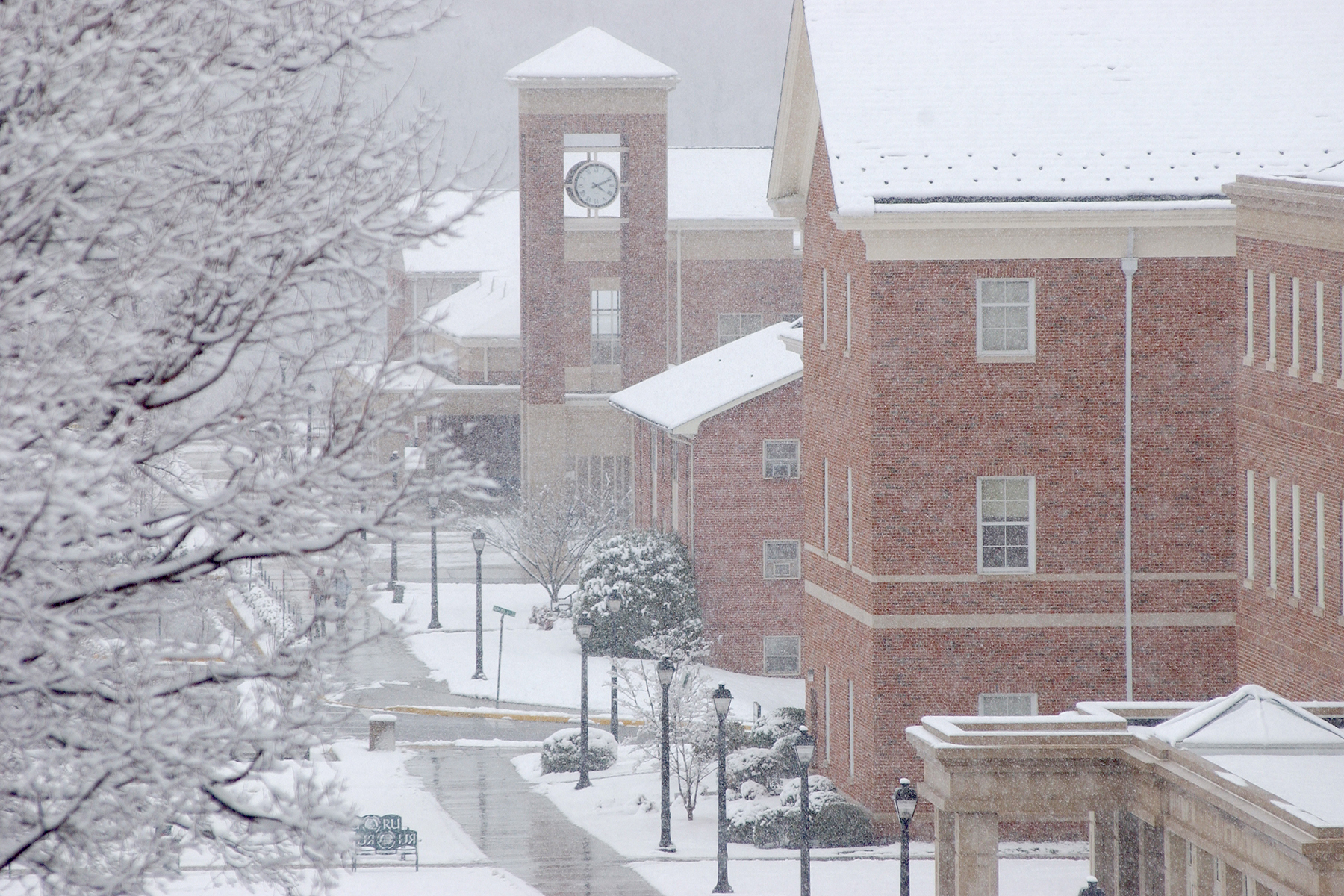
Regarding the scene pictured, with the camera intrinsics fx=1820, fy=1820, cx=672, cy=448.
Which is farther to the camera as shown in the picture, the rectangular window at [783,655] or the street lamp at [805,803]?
the rectangular window at [783,655]

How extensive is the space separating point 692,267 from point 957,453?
4120 centimetres

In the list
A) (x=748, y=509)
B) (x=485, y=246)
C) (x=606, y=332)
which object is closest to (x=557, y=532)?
(x=748, y=509)

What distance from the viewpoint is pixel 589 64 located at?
58188mm

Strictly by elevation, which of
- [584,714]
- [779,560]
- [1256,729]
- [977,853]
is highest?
[779,560]

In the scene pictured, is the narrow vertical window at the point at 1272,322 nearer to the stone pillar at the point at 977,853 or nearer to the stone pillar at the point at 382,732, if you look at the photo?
the stone pillar at the point at 977,853

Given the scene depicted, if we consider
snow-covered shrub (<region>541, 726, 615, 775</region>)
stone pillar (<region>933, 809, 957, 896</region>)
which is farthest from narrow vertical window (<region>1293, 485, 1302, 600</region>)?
snow-covered shrub (<region>541, 726, 615, 775</region>)

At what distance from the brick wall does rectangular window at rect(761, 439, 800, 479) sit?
720 inches

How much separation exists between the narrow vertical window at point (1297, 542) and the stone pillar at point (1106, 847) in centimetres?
383

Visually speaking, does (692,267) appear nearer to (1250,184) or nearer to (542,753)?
(542,753)

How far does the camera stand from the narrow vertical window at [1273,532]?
23.5 m

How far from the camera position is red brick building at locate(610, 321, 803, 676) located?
42.8 m

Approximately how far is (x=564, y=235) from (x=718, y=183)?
12320 millimetres

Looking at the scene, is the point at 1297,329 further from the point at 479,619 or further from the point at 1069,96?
the point at 479,619

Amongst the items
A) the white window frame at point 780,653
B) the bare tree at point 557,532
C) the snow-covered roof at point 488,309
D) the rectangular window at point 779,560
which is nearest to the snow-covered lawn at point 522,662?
the white window frame at point 780,653
